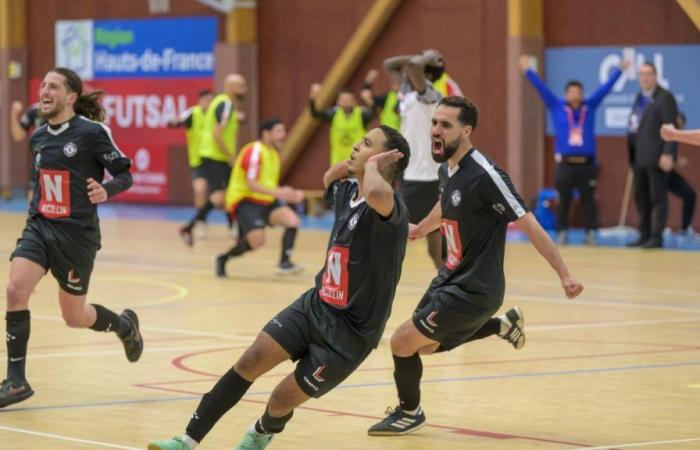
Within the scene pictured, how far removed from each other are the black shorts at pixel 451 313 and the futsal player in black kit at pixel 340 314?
1.01m

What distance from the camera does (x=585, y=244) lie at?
22031 mm

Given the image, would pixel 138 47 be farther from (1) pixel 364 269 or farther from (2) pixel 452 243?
(1) pixel 364 269

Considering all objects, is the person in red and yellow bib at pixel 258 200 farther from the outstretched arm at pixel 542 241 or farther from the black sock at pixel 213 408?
the black sock at pixel 213 408

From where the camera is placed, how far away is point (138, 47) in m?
31.3

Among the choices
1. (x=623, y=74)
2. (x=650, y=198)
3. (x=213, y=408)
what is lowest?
(x=650, y=198)

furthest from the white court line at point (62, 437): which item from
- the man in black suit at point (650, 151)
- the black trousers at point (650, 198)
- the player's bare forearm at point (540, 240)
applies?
the black trousers at point (650, 198)

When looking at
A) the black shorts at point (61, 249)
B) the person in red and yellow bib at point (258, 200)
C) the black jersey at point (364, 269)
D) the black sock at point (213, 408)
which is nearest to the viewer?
the black sock at point (213, 408)

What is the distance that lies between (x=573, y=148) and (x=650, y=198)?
137cm

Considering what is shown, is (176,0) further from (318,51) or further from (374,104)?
(374,104)

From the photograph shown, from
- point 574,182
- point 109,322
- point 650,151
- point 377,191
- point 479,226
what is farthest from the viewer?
point 574,182

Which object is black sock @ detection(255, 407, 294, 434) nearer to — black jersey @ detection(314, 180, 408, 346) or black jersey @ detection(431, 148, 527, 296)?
black jersey @ detection(314, 180, 408, 346)

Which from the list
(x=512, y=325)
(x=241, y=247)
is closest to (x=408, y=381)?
(x=512, y=325)

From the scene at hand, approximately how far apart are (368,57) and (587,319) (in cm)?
1404

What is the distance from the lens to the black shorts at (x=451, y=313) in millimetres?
8828
